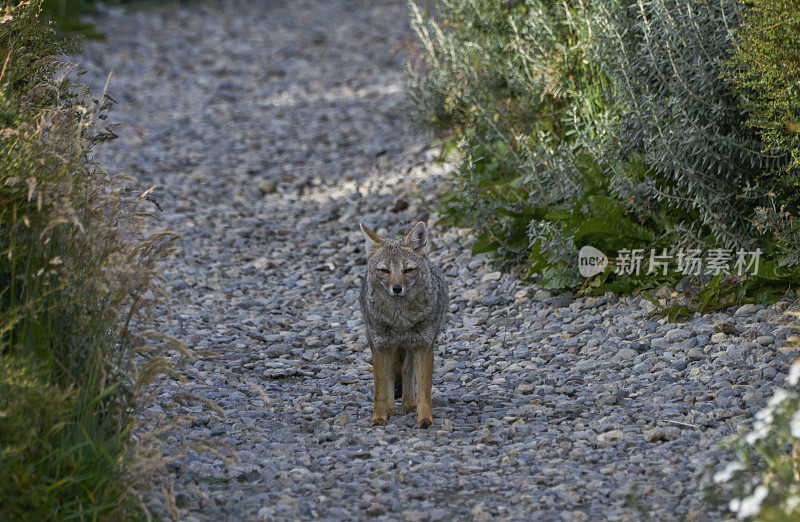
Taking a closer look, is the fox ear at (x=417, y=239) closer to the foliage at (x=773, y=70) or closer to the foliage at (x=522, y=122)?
the foliage at (x=522, y=122)

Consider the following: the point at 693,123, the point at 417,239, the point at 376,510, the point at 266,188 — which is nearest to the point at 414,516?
the point at 376,510

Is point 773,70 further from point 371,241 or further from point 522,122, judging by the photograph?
point 522,122

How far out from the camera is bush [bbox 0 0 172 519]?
3602mm

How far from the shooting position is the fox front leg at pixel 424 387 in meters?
5.27

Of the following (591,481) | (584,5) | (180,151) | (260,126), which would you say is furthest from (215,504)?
(260,126)

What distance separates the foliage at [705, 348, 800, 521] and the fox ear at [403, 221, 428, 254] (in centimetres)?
233

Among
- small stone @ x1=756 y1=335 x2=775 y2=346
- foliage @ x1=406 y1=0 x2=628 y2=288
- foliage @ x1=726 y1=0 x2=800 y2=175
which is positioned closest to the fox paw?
foliage @ x1=406 y1=0 x2=628 y2=288

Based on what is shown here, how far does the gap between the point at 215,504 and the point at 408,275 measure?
1.91 m

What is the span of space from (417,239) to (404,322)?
58 centimetres

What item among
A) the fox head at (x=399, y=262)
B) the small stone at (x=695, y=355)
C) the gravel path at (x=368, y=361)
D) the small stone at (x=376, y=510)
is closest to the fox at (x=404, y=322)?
the fox head at (x=399, y=262)

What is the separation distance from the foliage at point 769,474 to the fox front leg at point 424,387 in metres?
1.74

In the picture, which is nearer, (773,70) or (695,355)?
(773,70)

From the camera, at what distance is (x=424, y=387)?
5297 mm

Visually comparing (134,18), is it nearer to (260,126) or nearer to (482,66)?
(260,126)
